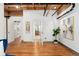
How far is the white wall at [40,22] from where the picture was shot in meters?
10.5

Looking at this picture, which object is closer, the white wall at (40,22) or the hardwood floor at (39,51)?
the hardwood floor at (39,51)

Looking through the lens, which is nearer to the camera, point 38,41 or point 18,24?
point 38,41

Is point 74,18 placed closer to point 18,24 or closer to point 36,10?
point 36,10

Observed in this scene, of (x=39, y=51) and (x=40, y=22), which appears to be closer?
(x=39, y=51)

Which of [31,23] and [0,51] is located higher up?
[31,23]

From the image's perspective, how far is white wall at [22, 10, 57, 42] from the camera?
10.5 m

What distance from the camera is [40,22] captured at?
1055 cm

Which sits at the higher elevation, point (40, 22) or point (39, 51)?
point (40, 22)

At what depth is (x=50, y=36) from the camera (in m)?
10.6

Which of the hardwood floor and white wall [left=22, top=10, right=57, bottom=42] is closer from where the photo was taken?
the hardwood floor

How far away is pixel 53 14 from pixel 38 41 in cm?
240

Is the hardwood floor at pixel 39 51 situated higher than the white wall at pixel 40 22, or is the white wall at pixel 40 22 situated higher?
the white wall at pixel 40 22

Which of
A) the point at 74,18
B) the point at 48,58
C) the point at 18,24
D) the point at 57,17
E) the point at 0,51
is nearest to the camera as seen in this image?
the point at 48,58

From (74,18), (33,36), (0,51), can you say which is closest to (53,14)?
(33,36)
